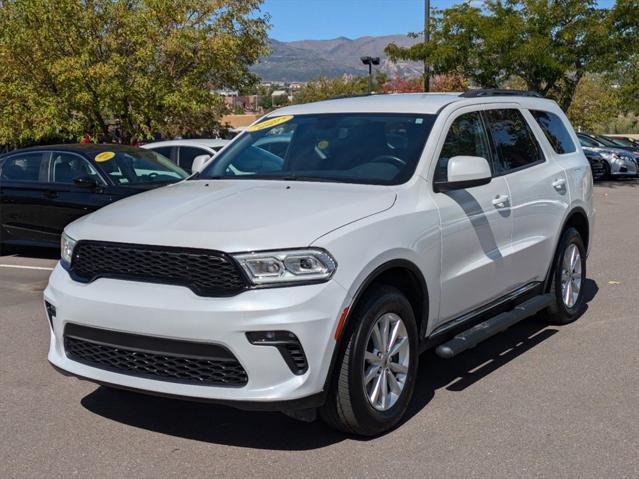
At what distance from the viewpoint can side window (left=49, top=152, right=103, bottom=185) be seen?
10133mm

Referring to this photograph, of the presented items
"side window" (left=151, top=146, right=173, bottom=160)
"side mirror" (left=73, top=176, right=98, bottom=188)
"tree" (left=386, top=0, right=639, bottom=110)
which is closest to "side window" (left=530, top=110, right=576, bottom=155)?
"side mirror" (left=73, top=176, right=98, bottom=188)

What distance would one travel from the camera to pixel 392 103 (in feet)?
18.2

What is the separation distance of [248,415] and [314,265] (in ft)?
4.17

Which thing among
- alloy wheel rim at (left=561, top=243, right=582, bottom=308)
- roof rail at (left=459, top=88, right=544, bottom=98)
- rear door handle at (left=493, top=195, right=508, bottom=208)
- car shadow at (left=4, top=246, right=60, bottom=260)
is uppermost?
roof rail at (left=459, top=88, right=544, bottom=98)

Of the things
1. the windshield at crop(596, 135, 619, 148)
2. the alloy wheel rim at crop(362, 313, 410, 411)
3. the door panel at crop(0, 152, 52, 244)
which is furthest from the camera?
the windshield at crop(596, 135, 619, 148)

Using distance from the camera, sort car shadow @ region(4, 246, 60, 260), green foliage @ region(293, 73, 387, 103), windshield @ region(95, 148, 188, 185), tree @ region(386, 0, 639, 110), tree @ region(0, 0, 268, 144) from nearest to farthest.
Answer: windshield @ region(95, 148, 188, 185), car shadow @ region(4, 246, 60, 260), tree @ region(0, 0, 268, 144), tree @ region(386, 0, 639, 110), green foliage @ region(293, 73, 387, 103)

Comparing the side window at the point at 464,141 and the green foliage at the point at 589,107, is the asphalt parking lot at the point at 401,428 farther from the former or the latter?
the green foliage at the point at 589,107

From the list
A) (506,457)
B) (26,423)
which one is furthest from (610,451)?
(26,423)

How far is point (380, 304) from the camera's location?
4.22 metres

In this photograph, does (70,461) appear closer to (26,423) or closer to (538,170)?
(26,423)

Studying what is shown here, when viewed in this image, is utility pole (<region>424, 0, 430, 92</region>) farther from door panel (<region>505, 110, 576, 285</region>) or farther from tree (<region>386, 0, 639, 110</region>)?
door panel (<region>505, 110, 576, 285</region>)

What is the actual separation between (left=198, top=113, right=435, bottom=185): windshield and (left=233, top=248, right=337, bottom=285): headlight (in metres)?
1.07

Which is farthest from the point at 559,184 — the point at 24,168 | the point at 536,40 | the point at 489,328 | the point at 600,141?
the point at 600,141

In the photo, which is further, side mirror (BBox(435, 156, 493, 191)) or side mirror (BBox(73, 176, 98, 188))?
side mirror (BBox(73, 176, 98, 188))
